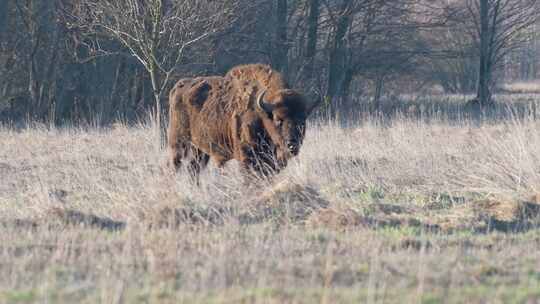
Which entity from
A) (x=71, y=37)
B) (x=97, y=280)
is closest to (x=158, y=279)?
(x=97, y=280)

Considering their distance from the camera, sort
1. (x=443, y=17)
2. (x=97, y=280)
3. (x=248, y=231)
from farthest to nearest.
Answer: (x=443, y=17) < (x=248, y=231) < (x=97, y=280)

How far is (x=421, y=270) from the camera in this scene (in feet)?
22.5

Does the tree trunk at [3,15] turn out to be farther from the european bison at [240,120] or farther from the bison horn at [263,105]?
the bison horn at [263,105]

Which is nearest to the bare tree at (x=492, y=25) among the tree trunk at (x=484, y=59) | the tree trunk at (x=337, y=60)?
the tree trunk at (x=484, y=59)

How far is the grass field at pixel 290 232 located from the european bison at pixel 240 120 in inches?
14.6

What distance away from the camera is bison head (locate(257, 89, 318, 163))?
1187 cm

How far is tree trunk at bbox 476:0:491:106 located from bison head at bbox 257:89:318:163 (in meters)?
24.5

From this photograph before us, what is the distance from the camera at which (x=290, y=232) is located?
28.5ft

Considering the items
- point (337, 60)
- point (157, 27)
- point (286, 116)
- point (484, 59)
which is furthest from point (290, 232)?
point (484, 59)

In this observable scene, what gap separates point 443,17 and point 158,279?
28256mm

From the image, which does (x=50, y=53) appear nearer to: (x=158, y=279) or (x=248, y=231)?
(x=248, y=231)

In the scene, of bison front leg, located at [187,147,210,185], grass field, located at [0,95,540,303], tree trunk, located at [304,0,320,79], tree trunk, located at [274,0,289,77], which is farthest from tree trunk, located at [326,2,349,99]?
bison front leg, located at [187,147,210,185]

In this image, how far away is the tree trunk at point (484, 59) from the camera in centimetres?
3569

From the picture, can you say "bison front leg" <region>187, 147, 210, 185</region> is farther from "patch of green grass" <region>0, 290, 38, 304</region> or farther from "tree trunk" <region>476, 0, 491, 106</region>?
"tree trunk" <region>476, 0, 491, 106</region>
